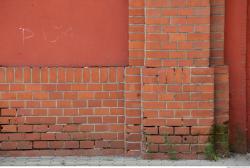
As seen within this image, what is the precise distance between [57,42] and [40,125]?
0.81 m

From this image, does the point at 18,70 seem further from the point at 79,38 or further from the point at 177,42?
the point at 177,42

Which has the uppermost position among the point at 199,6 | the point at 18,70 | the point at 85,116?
the point at 199,6

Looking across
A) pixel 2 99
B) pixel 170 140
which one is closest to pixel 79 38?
pixel 2 99

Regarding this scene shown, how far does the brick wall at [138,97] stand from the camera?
529cm

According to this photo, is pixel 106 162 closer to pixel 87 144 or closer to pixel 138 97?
pixel 87 144

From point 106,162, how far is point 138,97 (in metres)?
0.67

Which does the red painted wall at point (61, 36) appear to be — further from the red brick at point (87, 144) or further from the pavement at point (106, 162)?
the pavement at point (106, 162)

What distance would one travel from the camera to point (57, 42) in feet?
18.1

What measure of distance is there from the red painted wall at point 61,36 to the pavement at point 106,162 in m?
0.90

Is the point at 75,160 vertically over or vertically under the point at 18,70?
under

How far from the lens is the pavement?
529 centimetres

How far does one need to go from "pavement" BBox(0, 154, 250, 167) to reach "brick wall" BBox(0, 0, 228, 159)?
0.23ft

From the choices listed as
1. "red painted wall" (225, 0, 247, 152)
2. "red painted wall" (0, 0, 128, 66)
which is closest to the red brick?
"red painted wall" (0, 0, 128, 66)

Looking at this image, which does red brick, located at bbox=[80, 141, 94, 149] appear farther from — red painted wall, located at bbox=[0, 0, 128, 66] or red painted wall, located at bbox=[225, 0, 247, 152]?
red painted wall, located at bbox=[225, 0, 247, 152]
